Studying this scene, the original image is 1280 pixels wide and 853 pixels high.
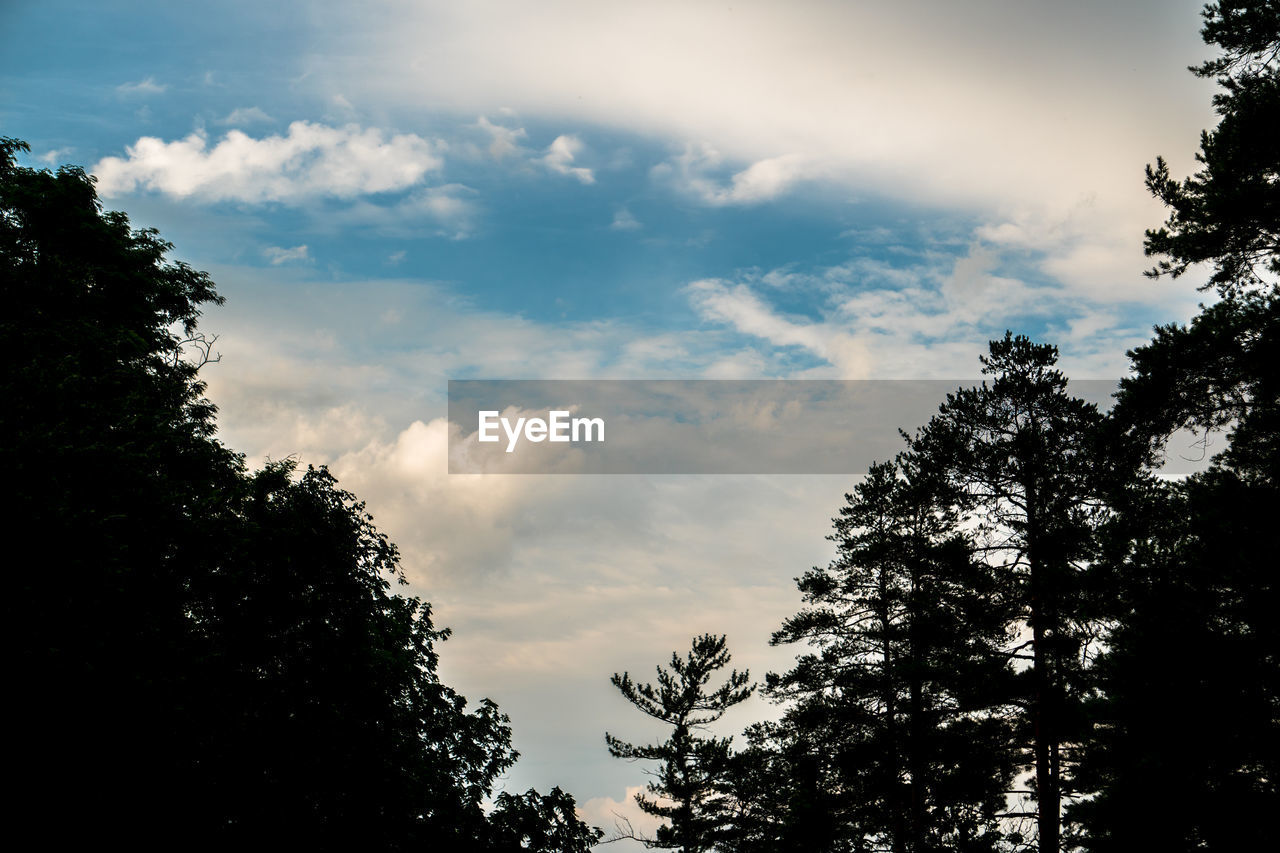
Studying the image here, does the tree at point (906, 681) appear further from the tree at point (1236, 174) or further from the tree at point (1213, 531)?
the tree at point (1236, 174)

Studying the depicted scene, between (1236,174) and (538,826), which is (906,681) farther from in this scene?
(1236,174)

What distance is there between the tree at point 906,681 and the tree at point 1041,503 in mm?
659

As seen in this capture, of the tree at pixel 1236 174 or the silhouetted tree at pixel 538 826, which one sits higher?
the tree at pixel 1236 174

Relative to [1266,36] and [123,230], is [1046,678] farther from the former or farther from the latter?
[123,230]

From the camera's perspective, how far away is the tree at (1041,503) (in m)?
18.1

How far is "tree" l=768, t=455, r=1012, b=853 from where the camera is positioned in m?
19.8

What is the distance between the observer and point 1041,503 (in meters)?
18.9

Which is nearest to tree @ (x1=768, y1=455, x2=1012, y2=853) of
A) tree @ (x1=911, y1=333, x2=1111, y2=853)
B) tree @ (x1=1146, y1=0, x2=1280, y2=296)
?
tree @ (x1=911, y1=333, x2=1111, y2=853)

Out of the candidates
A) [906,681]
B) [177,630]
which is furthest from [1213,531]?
[177,630]

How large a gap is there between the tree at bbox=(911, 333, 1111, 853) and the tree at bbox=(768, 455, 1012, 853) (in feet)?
2.16

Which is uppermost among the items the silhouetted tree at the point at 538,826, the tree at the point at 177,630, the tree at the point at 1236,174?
the tree at the point at 1236,174

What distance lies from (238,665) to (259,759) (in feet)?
6.50

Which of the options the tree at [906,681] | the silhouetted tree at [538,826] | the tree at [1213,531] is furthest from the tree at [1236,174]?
the silhouetted tree at [538,826]

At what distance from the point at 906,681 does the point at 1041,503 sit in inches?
328
